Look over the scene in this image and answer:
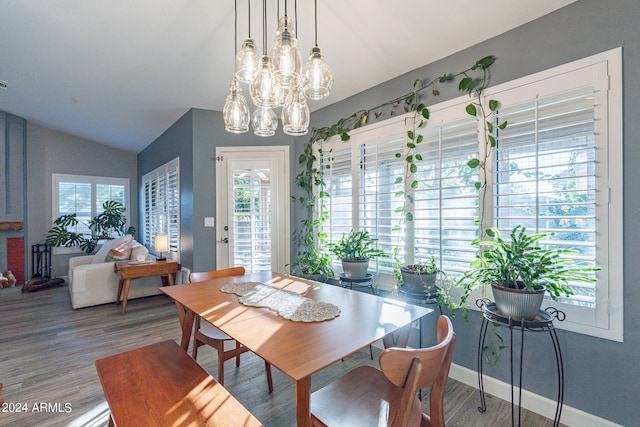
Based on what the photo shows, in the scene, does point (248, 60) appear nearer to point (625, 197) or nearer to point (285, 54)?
point (285, 54)

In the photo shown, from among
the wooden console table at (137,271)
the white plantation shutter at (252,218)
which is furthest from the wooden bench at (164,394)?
the wooden console table at (137,271)

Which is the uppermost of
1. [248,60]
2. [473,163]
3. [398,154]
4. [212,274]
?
[248,60]

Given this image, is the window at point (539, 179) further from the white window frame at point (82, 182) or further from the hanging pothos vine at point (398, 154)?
the white window frame at point (82, 182)

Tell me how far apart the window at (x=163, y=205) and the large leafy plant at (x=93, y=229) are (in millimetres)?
622

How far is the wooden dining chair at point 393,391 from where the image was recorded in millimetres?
865

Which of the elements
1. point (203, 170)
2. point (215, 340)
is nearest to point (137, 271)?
point (203, 170)

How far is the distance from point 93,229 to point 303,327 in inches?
261

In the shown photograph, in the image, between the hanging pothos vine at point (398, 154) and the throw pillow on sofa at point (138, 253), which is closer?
the hanging pothos vine at point (398, 154)

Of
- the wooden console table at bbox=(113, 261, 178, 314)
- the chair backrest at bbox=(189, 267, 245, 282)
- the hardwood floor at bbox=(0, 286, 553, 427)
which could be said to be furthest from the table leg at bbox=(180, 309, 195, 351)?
the wooden console table at bbox=(113, 261, 178, 314)

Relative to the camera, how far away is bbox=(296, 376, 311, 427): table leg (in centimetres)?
96

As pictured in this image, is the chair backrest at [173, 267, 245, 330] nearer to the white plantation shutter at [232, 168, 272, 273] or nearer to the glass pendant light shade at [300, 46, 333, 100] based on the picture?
the white plantation shutter at [232, 168, 272, 273]

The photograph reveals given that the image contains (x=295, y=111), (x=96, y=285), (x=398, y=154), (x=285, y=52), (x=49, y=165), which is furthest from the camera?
(x=49, y=165)

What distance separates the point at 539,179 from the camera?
1.77 meters

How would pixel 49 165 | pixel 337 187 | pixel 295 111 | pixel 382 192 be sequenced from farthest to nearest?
pixel 49 165
pixel 337 187
pixel 382 192
pixel 295 111
